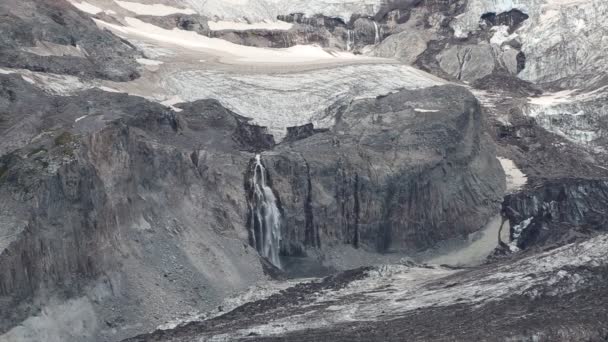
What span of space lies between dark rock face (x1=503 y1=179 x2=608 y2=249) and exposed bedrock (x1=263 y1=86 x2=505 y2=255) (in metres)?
1.41

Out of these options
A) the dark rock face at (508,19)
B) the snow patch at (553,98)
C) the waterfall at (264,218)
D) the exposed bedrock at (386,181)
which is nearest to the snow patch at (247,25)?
the dark rock face at (508,19)

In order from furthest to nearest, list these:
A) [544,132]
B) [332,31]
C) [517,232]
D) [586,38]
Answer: [332,31] → [586,38] → [544,132] → [517,232]

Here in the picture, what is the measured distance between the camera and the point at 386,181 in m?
56.1

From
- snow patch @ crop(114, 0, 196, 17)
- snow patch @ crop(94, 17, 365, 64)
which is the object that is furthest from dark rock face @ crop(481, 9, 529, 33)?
snow patch @ crop(114, 0, 196, 17)

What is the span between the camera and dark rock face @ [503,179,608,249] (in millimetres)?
55531

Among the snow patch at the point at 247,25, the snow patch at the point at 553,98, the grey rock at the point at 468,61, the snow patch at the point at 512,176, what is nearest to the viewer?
the snow patch at the point at 512,176

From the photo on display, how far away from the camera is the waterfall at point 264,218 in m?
52.6

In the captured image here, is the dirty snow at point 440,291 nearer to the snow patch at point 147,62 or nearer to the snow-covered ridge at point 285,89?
the snow-covered ridge at point 285,89

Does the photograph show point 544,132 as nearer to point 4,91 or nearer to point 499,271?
point 499,271

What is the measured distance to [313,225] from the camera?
54.1 m

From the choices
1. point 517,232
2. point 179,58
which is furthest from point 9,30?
point 517,232

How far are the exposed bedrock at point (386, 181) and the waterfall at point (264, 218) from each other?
42cm

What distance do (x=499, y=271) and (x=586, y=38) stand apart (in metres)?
37.7

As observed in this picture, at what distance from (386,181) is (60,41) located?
1888 cm
